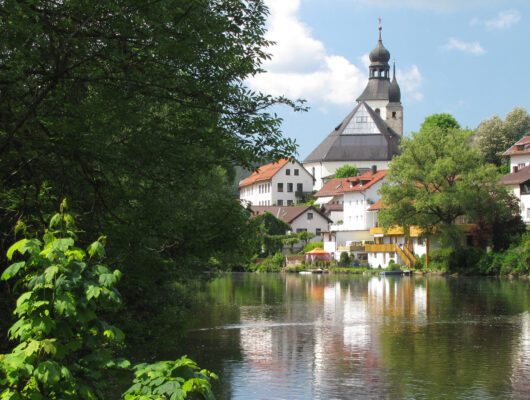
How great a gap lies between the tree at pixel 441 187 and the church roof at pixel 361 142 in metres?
62.8

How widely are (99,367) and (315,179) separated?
5317 inches

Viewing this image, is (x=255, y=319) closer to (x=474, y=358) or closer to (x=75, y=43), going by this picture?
(x=474, y=358)

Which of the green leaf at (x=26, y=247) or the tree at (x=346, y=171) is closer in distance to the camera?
the green leaf at (x=26, y=247)

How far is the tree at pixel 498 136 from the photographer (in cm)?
10519

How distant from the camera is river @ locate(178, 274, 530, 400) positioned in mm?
18812

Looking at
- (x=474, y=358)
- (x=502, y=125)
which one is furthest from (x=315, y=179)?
(x=474, y=358)

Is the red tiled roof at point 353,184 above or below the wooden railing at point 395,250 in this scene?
above

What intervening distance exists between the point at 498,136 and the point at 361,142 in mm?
38256

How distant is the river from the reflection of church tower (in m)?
114

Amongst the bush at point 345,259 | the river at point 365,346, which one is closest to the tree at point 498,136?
the bush at point 345,259

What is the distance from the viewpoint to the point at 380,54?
15888cm

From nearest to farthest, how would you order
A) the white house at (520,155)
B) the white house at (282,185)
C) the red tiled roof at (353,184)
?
the white house at (520,155), the red tiled roof at (353,184), the white house at (282,185)

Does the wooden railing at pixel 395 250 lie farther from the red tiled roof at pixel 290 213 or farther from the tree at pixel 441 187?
the red tiled roof at pixel 290 213

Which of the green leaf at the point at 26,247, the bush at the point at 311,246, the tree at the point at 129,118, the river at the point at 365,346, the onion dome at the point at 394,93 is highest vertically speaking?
the onion dome at the point at 394,93
